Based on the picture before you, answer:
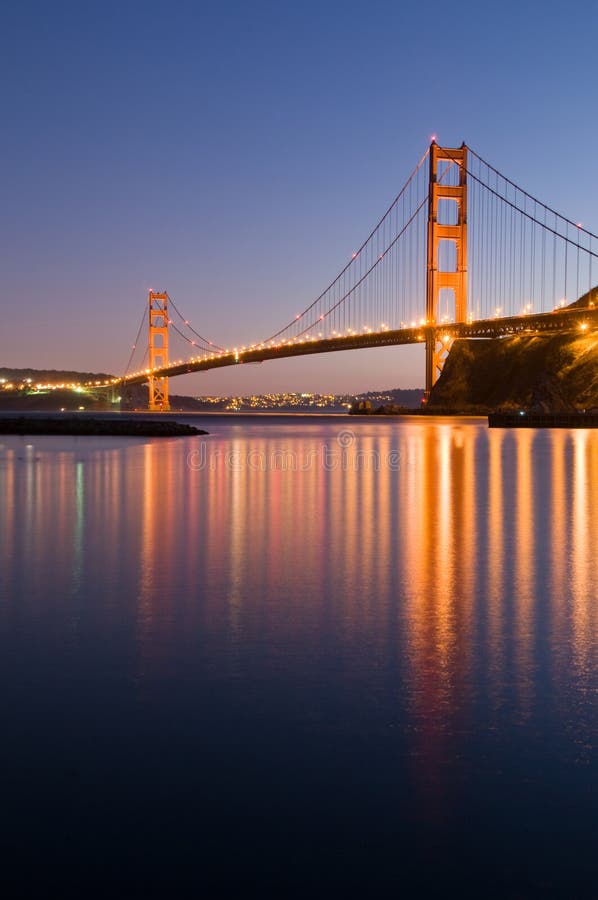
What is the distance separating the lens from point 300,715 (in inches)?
166

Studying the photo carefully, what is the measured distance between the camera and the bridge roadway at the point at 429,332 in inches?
2202

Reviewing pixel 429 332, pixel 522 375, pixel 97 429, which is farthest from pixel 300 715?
pixel 522 375

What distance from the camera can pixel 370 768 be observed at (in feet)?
11.8

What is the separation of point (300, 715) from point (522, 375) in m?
77.6

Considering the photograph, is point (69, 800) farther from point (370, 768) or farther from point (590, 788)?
point (590, 788)

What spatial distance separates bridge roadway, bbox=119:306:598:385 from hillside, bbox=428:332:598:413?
7.04 meters

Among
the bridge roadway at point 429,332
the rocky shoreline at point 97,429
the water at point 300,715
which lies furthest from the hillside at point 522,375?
the water at point 300,715

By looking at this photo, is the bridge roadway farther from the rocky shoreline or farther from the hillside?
the rocky shoreline

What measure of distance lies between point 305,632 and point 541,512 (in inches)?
324

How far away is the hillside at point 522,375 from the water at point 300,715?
206 ft

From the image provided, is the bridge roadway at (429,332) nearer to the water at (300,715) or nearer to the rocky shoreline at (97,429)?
the rocky shoreline at (97,429)

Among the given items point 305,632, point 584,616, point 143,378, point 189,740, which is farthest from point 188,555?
point 143,378

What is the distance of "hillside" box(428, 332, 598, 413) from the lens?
70.9 metres

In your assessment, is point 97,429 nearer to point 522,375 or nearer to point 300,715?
point 522,375
